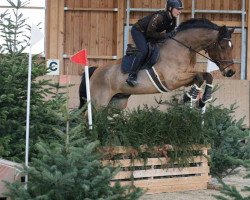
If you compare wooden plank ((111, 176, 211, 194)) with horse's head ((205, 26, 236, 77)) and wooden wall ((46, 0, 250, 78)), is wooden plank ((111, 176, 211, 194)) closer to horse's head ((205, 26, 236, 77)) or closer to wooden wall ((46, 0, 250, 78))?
horse's head ((205, 26, 236, 77))

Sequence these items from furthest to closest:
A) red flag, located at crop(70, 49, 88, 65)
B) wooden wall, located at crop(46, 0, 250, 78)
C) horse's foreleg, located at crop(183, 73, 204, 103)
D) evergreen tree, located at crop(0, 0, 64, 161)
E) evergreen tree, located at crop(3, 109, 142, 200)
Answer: wooden wall, located at crop(46, 0, 250, 78) → horse's foreleg, located at crop(183, 73, 204, 103) → red flag, located at crop(70, 49, 88, 65) → evergreen tree, located at crop(0, 0, 64, 161) → evergreen tree, located at crop(3, 109, 142, 200)

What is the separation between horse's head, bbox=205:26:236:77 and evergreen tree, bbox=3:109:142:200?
4145 mm

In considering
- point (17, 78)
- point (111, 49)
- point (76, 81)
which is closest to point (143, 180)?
point (17, 78)

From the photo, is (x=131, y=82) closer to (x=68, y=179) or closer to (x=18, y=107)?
(x=18, y=107)

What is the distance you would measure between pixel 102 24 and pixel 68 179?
11.1 m

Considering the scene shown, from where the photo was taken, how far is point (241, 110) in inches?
555

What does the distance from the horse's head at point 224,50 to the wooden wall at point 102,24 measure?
21.6 ft

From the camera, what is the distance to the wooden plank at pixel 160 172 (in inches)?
270

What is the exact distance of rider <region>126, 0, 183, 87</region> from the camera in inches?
317

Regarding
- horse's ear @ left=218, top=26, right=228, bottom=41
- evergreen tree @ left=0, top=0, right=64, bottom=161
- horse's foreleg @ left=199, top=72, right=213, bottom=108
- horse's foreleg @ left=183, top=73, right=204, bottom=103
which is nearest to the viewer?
evergreen tree @ left=0, top=0, right=64, bottom=161

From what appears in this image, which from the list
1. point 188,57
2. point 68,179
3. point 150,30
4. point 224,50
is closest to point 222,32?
point 224,50

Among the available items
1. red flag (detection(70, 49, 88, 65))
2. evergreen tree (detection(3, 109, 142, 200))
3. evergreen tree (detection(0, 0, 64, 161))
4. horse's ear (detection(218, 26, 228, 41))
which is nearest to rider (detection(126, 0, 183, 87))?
horse's ear (detection(218, 26, 228, 41))

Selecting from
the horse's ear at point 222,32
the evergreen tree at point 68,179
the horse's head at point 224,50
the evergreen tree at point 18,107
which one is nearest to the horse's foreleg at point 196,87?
the horse's head at point 224,50

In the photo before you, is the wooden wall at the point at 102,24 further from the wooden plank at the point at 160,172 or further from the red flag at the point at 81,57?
the red flag at the point at 81,57
